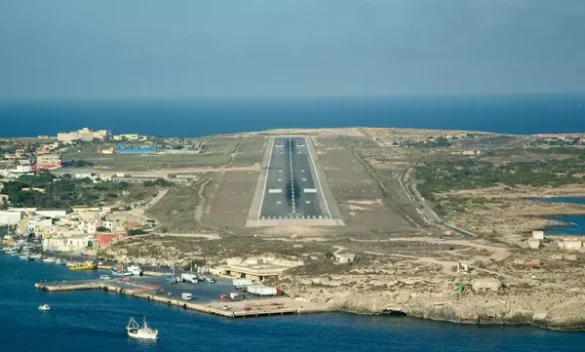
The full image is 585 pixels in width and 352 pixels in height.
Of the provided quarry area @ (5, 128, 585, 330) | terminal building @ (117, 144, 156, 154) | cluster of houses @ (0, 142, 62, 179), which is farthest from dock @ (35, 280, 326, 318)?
terminal building @ (117, 144, 156, 154)

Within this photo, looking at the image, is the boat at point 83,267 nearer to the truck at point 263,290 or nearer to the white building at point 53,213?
the truck at point 263,290

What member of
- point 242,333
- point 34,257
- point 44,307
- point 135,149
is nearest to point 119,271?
point 34,257

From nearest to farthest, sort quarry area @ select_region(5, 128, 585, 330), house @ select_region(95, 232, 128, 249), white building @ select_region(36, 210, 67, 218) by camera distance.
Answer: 1. quarry area @ select_region(5, 128, 585, 330)
2. house @ select_region(95, 232, 128, 249)
3. white building @ select_region(36, 210, 67, 218)

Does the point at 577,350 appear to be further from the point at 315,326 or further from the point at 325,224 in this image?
the point at 325,224

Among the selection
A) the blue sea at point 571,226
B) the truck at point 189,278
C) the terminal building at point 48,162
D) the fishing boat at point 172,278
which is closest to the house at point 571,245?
the blue sea at point 571,226

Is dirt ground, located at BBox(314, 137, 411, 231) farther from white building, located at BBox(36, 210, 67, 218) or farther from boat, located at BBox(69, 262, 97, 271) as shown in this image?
white building, located at BBox(36, 210, 67, 218)

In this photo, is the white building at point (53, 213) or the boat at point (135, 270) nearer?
the boat at point (135, 270)
